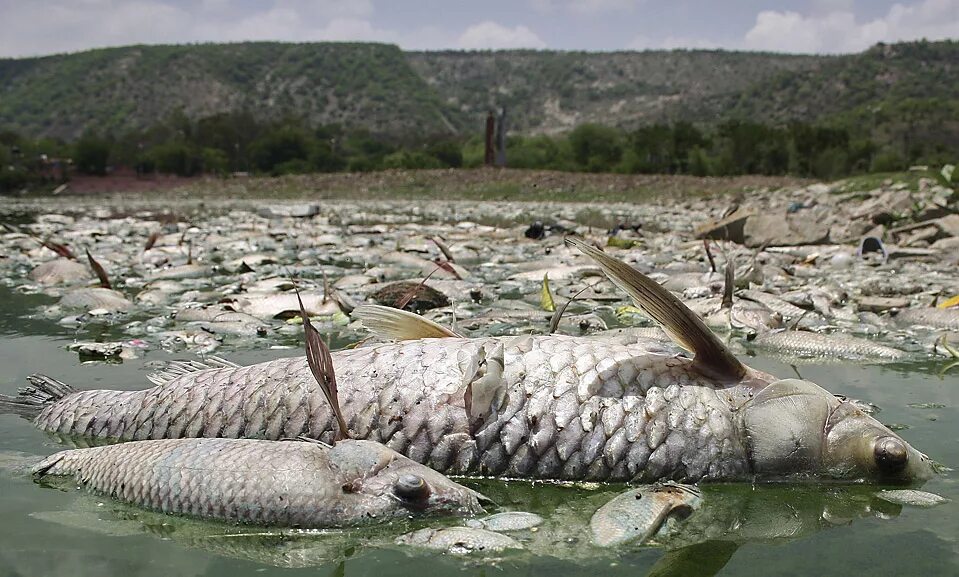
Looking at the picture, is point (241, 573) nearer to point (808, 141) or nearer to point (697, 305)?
point (697, 305)

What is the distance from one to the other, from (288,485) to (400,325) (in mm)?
1131

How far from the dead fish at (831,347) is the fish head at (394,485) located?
11.6 ft

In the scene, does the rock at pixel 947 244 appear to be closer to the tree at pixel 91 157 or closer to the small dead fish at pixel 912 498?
the small dead fish at pixel 912 498

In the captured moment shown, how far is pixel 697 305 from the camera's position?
7.08 meters

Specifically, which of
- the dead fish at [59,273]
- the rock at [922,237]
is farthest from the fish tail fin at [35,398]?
the rock at [922,237]

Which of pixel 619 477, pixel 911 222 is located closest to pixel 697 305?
pixel 619 477

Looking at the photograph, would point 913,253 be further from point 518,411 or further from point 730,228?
point 518,411

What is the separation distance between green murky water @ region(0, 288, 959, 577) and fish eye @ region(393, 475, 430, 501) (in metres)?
0.13

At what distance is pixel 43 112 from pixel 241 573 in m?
150

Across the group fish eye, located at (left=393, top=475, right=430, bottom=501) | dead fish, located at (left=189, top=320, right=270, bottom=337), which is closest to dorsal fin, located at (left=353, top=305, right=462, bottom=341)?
fish eye, located at (left=393, top=475, right=430, bottom=501)

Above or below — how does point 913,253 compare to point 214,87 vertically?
below

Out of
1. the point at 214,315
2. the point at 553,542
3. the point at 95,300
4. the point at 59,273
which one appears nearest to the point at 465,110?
the point at 59,273

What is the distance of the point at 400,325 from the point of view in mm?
3781

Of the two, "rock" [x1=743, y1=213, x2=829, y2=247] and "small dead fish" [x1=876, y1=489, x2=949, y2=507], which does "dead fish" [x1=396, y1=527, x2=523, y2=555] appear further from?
"rock" [x1=743, y1=213, x2=829, y2=247]
